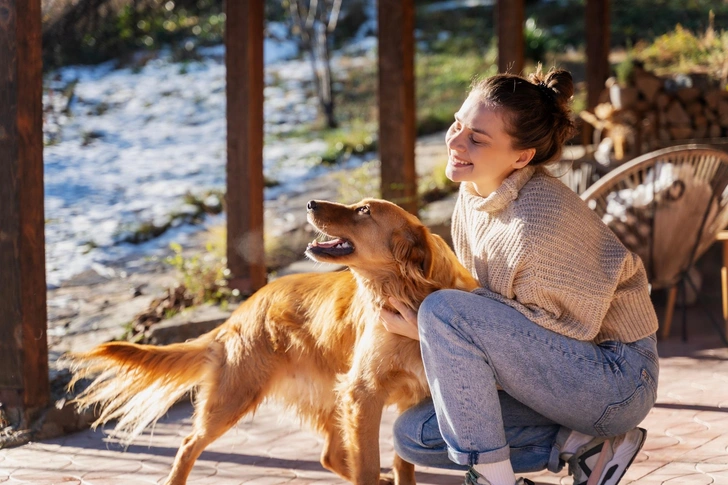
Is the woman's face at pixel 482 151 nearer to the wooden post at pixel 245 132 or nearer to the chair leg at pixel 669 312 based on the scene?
the wooden post at pixel 245 132

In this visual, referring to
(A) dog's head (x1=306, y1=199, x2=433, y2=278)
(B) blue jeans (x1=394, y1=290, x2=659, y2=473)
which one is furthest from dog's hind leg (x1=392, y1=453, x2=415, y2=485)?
(A) dog's head (x1=306, y1=199, x2=433, y2=278)

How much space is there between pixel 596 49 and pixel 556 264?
6.33 metres

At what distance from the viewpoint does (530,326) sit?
238 cm

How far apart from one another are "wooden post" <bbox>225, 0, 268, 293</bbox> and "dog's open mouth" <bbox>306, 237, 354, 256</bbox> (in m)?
2.52

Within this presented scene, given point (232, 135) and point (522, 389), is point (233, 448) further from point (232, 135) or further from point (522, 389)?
point (232, 135)

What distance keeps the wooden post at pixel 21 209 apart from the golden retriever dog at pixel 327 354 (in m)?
0.74

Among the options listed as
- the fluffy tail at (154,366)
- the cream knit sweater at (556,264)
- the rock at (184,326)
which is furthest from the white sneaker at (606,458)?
the rock at (184,326)

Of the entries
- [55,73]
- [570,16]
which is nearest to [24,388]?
[55,73]

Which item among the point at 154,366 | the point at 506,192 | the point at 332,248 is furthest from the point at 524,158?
the point at 154,366

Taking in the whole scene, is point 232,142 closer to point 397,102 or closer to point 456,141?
point 397,102

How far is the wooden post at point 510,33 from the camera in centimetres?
657

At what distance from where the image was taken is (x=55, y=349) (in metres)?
5.02

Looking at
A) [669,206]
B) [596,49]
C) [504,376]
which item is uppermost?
[596,49]

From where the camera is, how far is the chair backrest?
15.2 ft
